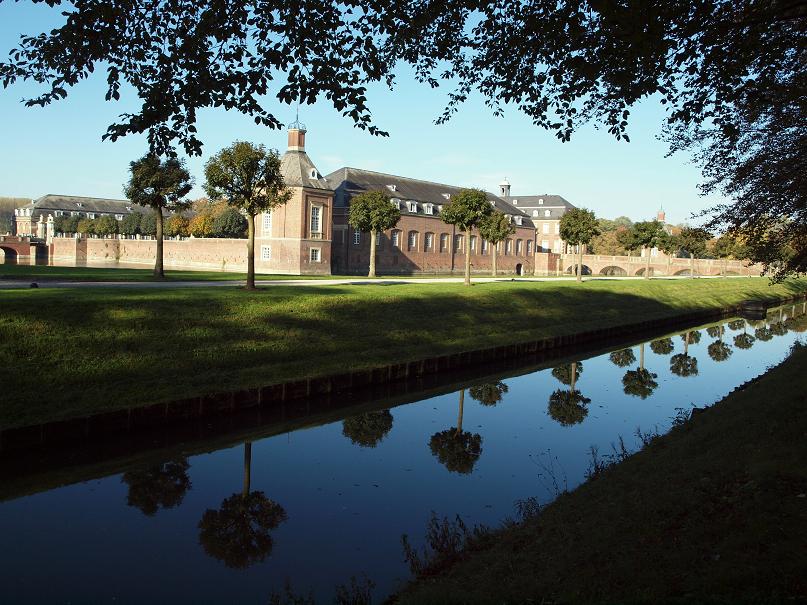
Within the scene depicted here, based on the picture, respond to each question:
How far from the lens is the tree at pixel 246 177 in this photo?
20.8 metres

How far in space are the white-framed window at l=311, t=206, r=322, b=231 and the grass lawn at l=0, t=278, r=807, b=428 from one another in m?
21.3

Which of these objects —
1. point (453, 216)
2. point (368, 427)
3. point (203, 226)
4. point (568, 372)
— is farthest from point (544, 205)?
point (368, 427)

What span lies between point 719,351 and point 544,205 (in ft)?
211

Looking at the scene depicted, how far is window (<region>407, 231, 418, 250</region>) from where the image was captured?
56.8 meters

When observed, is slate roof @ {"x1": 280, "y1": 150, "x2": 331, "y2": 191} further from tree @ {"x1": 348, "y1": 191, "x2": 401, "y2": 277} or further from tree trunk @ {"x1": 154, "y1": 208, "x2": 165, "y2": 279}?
tree trunk @ {"x1": 154, "y1": 208, "x2": 165, "y2": 279}

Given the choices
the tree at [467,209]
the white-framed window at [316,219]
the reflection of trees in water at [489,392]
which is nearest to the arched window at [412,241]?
the white-framed window at [316,219]

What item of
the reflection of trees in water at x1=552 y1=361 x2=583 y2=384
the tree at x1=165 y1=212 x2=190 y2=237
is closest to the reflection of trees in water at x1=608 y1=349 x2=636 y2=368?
the reflection of trees in water at x1=552 y1=361 x2=583 y2=384

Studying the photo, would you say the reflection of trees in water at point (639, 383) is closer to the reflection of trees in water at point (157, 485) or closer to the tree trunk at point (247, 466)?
the tree trunk at point (247, 466)

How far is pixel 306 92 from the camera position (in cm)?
635

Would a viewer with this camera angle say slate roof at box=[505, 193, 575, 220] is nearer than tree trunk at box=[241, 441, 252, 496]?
No

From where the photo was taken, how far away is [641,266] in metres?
71.0

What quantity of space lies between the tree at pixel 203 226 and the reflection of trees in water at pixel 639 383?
59599 mm

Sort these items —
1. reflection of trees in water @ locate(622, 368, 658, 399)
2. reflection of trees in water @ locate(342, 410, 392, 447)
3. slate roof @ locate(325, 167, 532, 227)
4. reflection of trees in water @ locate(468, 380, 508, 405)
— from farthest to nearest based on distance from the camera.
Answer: slate roof @ locate(325, 167, 532, 227)
reflection of trees in water @ locate(622, 368, 658, 399)
reflection of trees in water @ locate(468, 380, 508, 405)
reflection of trees in water @ locate(342, 410, 392, 447)

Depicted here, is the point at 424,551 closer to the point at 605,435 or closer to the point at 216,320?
the point at 605,435
